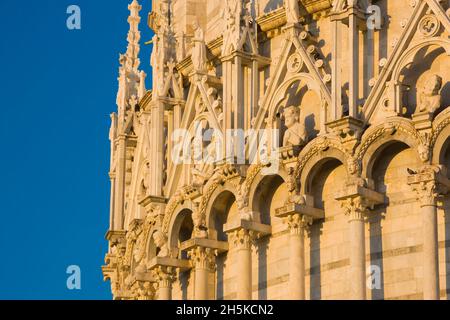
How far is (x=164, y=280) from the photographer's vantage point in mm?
38156

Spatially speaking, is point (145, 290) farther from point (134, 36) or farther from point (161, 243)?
point (134, 36)

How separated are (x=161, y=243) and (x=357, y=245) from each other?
5859mm

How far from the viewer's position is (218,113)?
37.4 meters

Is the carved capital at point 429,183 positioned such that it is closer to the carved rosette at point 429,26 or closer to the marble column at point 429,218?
the marble column at point 429,218

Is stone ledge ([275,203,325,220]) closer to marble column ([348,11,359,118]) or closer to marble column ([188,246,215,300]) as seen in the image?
marble column ([348,11,359,118])

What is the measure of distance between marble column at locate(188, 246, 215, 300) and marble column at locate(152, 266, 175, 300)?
1036 millimetres

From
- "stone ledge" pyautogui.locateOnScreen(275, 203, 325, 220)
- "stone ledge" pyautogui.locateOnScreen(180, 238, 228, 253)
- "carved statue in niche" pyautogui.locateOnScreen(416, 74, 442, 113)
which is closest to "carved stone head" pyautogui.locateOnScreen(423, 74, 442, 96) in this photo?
"carved statue in niche" pyautogui.locateOnScreen(416, 74, 442, 113)

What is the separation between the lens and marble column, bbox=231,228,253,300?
35656mm

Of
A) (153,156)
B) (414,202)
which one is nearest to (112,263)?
(153,156)

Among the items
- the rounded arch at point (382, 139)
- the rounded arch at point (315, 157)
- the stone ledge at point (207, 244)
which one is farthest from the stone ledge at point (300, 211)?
the stone ledge at point (207, 244)

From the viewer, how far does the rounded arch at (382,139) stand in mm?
33625

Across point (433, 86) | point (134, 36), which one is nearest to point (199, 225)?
point (433, 86)

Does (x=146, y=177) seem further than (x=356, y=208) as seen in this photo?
Yes

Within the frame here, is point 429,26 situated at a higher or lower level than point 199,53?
lower
